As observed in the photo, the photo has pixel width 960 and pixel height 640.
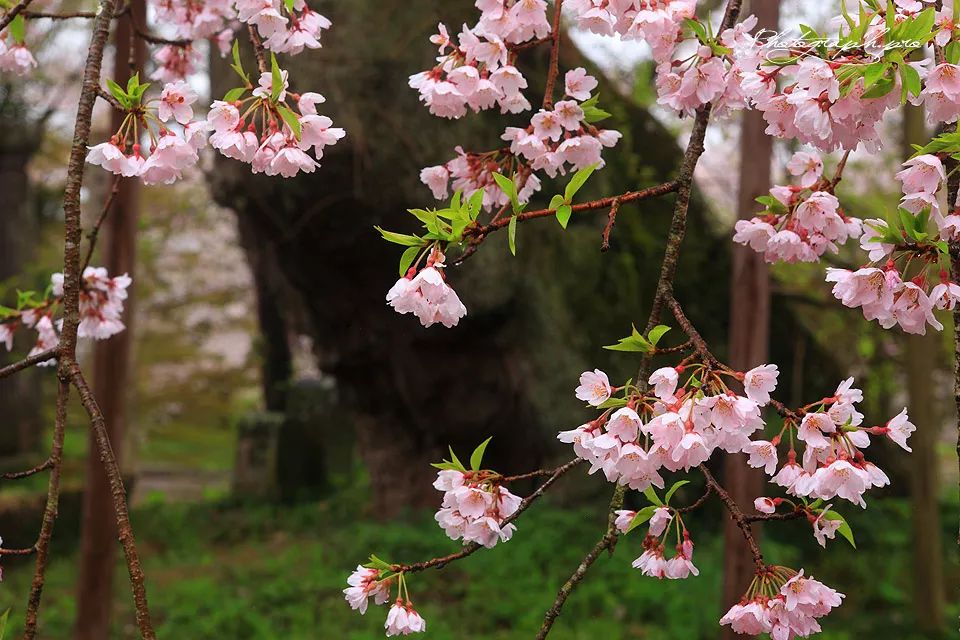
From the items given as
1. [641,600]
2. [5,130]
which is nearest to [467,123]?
[641,600]

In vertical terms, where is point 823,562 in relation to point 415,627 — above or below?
below

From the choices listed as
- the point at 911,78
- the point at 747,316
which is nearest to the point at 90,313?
the point at 911,78

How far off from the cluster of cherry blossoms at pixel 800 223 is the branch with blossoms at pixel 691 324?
25mm

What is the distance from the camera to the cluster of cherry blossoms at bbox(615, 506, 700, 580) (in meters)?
1.31

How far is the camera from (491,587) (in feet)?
15.9

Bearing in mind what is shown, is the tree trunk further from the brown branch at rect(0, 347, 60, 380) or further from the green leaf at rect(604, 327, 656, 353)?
the green leaf at rect(604, 327, 656, 353)

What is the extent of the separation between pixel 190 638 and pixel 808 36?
4380mm

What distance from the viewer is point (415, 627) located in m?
1.36

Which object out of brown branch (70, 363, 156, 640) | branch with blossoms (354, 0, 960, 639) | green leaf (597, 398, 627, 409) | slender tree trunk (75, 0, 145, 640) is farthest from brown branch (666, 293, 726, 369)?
slender tree trunk (75, 0, 145, 640)

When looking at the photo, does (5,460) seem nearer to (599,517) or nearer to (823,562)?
(599,517)

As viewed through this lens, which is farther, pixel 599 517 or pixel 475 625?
pixel 599 517

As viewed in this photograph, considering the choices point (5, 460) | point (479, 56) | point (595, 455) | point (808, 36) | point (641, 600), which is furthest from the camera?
point (5, 460)

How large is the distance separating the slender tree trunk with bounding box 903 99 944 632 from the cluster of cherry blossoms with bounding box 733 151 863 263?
3.12m

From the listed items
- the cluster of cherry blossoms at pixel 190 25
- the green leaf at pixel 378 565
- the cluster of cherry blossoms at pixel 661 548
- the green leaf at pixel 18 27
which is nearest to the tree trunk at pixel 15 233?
the cluster of cherry blossoms at pixel 190 25
